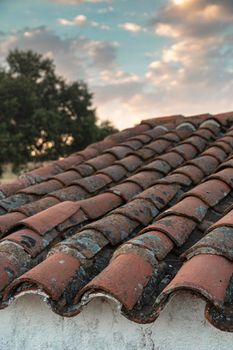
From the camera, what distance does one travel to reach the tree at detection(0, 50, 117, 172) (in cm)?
2848

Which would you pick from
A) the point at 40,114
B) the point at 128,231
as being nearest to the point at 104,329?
the point at 128,231

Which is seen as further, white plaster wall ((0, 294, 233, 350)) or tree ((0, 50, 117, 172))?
tree ((0, 50, 117, 172))

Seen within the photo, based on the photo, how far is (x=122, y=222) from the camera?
3.52 meters

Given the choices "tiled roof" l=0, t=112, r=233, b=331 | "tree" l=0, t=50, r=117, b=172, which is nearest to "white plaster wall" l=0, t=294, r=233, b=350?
"tiled roof" l=0, t=112, r=233, b=331

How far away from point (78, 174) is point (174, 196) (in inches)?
58.1

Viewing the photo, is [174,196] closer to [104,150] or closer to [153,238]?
[153,238]

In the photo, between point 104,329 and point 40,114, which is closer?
point 104,329

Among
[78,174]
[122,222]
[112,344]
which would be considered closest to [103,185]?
[78,174]

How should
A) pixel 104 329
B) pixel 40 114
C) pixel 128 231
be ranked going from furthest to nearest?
pixel 40 114
pixel 128 231
pixel 104 329

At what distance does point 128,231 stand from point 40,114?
26227 millimetres

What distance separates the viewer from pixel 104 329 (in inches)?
111

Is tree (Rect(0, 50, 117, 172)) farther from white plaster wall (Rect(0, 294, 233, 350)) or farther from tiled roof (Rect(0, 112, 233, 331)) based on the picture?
white plaster wall (Rect(0, 294, 233, 350))

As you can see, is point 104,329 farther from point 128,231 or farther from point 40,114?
point 40,114

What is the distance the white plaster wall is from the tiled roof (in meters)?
0.16
